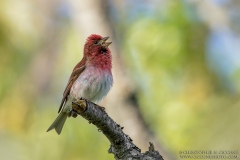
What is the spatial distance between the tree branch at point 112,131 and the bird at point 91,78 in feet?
5.28

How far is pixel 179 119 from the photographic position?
26.4 feet

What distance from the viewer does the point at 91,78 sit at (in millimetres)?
6168

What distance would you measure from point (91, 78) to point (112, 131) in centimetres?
196

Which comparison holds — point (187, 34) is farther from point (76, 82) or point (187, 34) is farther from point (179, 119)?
point (76, 82)

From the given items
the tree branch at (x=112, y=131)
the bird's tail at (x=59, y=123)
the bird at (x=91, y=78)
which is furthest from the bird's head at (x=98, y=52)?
the tree branch at (x=112, y=131)

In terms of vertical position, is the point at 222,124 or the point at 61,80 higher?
the point at 61,80

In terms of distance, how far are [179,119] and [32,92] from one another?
2946 mm

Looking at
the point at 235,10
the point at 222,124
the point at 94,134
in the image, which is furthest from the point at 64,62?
the point at 222,124

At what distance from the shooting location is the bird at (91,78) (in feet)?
20.0

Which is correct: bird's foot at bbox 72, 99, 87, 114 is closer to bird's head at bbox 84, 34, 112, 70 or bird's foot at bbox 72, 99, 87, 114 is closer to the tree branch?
the tree branch

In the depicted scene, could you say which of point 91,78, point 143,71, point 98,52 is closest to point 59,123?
point 91,78

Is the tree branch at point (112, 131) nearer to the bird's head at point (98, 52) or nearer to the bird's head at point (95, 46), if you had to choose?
the bird's head at point (98, 52)

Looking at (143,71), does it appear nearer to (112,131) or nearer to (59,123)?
(59,123)

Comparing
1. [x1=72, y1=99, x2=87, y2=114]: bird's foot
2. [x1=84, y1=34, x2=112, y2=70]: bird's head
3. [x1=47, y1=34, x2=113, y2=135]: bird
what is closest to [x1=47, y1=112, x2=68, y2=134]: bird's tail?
[x1=47, y1=34, x2=113, y2=135]: bird
